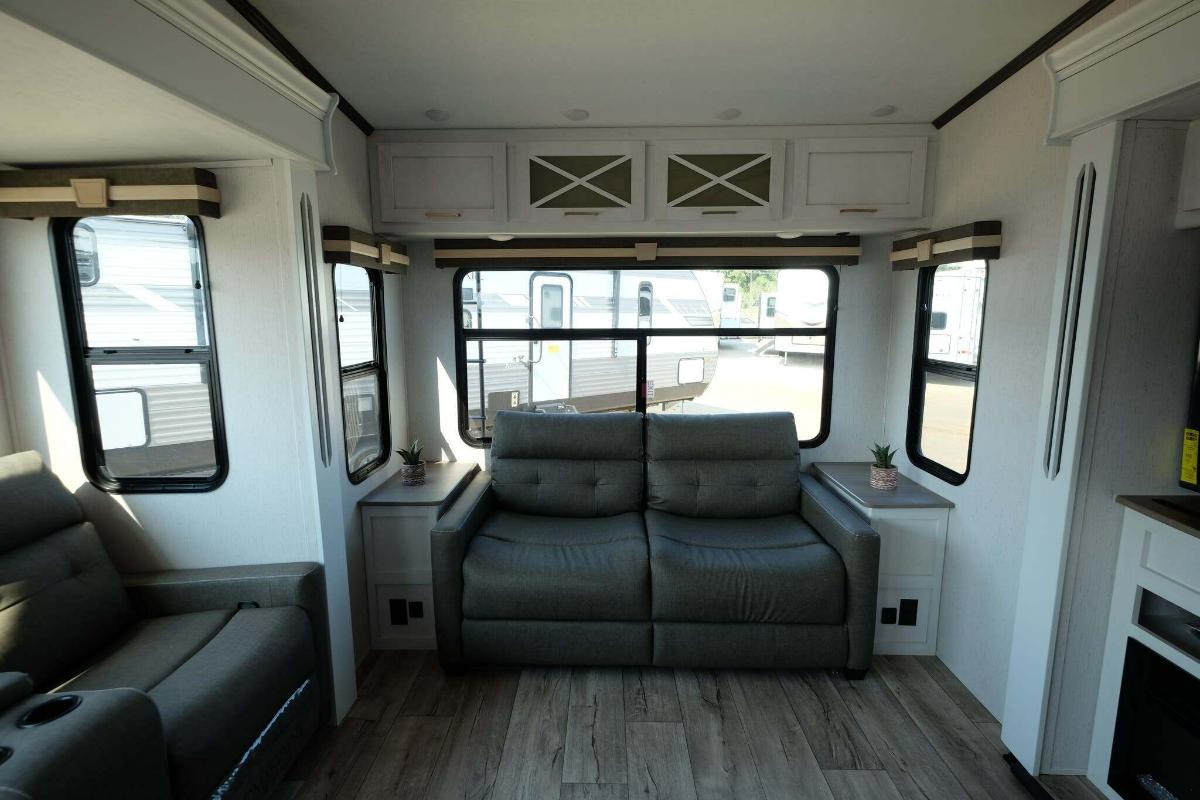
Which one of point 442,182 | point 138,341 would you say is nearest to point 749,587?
point 442,182

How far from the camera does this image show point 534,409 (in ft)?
11.4

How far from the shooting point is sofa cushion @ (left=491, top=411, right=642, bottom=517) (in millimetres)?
3020

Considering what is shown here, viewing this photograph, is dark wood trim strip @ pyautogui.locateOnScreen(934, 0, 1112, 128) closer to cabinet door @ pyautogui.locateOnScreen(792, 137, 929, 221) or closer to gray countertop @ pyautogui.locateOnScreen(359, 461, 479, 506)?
cabinet door @ pyautogui.locateOnScreen(792, 137, 929, 221)

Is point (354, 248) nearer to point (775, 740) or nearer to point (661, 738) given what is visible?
point (661, 738)

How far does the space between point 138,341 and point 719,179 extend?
2602 mm

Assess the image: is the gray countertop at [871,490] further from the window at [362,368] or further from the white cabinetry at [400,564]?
the window at [362,368]

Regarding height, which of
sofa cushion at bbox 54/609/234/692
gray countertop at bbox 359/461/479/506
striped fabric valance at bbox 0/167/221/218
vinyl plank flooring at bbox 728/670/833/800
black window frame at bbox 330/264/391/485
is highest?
striped fabric valance at bbox 0/167/221/218

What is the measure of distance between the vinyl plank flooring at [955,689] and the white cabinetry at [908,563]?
2.5 inches

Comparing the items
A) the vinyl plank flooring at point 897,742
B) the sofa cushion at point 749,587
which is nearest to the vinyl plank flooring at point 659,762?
the sofa cushion at point 749,587

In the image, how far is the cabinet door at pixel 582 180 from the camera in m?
2.78

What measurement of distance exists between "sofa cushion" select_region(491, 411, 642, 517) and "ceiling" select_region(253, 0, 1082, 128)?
1.54 m

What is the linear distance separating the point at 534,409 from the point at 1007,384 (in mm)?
2389

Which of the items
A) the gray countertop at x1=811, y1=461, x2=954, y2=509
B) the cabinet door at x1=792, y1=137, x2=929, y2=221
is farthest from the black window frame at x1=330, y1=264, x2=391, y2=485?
the gray countertop at x1=811, y1=461, x2=954, y2=509

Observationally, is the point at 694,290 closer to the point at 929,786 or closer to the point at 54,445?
the point at 929,786
